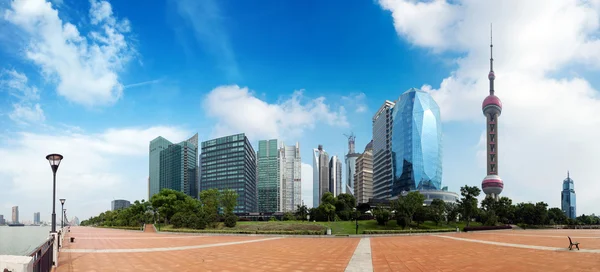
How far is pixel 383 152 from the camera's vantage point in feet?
534

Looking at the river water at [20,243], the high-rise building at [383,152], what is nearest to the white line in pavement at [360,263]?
the river water at [20,243]

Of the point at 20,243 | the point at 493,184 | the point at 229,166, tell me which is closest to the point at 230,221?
the point at 20,243

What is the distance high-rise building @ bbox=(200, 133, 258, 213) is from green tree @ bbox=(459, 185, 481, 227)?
101 meters

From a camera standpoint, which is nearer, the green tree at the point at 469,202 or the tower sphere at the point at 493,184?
the green tree at the point at 469,202

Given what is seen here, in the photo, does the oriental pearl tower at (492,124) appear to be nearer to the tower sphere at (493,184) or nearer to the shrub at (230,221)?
the tower sphere at (493,184)

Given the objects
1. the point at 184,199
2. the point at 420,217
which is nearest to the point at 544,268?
the point at 420,217

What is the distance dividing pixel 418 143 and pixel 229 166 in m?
73.6

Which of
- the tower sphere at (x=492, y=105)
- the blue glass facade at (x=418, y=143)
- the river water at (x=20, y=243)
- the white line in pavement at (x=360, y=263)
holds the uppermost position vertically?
the tower sphere at (x=492, y=105)

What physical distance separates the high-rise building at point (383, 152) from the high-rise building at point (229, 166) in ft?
187

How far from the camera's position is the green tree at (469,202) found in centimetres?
5991

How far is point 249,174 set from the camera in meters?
167

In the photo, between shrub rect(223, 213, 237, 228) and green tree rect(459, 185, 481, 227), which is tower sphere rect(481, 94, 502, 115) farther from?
shrub rect(223, 213, 237, 228)

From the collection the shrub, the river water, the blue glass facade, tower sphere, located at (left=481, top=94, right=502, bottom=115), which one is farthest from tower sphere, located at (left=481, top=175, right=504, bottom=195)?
the river water

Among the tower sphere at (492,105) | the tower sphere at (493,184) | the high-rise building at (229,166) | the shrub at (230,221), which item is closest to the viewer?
the shrub at (230,221)
